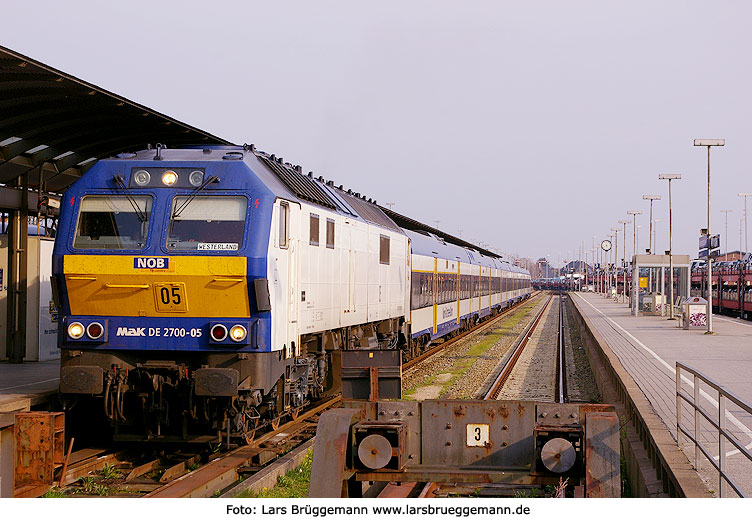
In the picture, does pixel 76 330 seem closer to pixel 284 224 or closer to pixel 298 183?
pixel 284 224

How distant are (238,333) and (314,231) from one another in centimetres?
232

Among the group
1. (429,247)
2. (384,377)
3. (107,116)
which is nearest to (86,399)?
(384,377)

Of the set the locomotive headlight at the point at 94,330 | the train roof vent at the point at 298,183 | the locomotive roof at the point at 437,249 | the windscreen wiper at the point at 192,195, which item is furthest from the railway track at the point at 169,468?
the locomotive roof at the point at 437,249

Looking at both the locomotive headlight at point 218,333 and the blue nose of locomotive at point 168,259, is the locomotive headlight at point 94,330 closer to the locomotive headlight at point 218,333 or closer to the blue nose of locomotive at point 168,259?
the blue nose of locomotive at point 168,259

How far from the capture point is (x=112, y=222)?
11.0 meters

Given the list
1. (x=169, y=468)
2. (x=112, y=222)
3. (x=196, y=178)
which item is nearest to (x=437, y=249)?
(x=196, y=178)

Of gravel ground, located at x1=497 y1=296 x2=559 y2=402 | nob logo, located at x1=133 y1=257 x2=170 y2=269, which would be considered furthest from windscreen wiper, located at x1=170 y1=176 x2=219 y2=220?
gravel ground, located at x1=497 y1=296 x2=559 y2=402

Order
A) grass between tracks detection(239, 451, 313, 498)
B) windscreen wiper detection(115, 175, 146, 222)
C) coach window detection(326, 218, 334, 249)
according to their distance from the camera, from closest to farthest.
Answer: grass between tracks detection(239, 451, 313, 498), windscreen wiper detection(115, 175, 146, 222), coach window detection(326, 218, 334, 249)

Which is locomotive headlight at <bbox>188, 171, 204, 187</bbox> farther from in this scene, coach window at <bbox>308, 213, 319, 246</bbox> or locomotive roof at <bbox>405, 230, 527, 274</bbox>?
locomotive roof at <bbox>405, 230, 527, 274</bbox>

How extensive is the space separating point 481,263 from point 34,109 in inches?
1175

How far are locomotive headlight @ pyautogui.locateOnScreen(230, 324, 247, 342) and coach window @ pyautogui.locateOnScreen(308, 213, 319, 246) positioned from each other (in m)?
1.98

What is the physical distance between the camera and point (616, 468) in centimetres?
698

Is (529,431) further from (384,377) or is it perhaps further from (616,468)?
(384,377)

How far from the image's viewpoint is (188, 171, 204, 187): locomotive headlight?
36.0 feet
